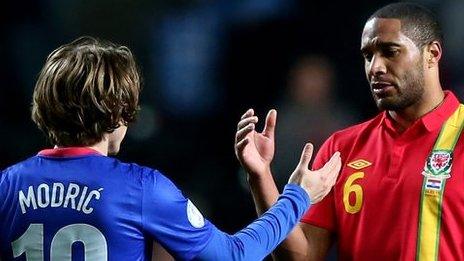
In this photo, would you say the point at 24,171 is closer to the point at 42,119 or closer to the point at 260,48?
the point at 42,119

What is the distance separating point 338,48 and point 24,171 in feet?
9.29

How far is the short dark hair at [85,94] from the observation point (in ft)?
6.06

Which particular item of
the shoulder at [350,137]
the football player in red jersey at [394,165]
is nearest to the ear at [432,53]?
the football player in red jersey at [394,165]

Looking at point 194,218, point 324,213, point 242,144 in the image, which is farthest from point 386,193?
point 194,218

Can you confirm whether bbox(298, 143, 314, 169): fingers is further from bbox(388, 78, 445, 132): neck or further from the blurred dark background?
the blurred dark background

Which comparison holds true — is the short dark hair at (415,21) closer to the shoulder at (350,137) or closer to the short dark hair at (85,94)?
the shoulder at (350,137)

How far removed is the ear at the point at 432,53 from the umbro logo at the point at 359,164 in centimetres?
36

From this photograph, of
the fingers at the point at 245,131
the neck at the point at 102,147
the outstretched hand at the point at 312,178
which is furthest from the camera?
the fingers at the point at 245,131

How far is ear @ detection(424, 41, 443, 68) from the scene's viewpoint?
2.61 m

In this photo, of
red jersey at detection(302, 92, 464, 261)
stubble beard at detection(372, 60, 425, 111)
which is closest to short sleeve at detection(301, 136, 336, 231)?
red jersey at detection(302, 92, 464, 261)

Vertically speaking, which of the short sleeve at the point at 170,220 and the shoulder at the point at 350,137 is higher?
the shoulder at the point at 350,137

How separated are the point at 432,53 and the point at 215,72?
6.74 feet

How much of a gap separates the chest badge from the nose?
11.5 inches

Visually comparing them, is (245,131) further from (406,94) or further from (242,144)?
(406,94)
